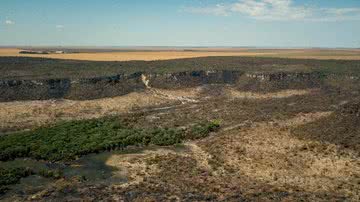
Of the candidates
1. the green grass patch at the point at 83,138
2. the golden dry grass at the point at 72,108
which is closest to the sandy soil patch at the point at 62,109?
the golden dry grass at the point at 72,108

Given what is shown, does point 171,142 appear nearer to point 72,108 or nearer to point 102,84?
point 72,108

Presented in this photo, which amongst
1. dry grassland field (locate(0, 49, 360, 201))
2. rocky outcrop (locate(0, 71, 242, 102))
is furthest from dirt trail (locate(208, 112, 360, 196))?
rocky outcrop (locate(0, 71, 242, 102))

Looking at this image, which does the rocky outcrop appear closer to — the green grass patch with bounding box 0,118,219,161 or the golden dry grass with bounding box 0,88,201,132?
the golden dry grass with bounding box 0,88,201,132

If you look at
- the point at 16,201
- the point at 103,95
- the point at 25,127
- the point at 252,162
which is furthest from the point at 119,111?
the point at 16,201

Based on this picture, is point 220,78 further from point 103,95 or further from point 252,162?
point 252,162

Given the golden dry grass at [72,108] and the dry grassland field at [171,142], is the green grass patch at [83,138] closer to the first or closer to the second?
the dry grassland field at [171,142]

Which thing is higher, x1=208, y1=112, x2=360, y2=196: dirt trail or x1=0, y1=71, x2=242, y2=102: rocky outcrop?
x1=0, y1=71, x2=242, y2=102: rocky outcrop

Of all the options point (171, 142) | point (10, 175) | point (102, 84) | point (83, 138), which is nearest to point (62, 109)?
point (102, 84)
